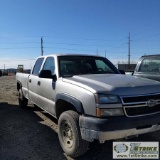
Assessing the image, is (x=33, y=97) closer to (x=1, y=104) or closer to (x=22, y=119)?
(x=22, y=119)

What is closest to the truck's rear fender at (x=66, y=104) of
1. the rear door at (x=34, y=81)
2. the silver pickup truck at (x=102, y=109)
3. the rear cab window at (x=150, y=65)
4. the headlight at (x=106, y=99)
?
the silver pickup truck at (x=102, y=109)

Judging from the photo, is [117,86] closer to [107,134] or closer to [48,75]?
[107,134]

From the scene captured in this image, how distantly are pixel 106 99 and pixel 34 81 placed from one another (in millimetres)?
3363

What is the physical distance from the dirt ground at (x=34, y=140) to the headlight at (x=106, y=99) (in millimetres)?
1256

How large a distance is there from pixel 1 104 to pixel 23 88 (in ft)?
8.03

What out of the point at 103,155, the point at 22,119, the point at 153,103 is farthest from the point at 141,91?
the point at 22,119

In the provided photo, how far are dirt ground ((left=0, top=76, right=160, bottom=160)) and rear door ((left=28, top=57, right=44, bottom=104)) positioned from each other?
0.73 meters

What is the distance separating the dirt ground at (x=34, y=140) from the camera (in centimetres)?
466

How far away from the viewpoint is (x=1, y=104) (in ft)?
33.6

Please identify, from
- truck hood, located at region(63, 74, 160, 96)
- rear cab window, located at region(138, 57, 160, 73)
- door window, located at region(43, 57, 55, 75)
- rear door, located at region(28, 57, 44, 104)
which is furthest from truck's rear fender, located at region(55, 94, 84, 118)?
rear cab window, located at region(138, 57, 160, 73)

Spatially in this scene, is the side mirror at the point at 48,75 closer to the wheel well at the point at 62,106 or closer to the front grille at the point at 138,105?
the wheel well at the point at 62,106

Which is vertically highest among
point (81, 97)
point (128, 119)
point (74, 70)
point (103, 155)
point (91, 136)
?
point (74, 70)

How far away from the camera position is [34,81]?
6.81m

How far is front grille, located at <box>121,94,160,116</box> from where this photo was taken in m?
3.92
